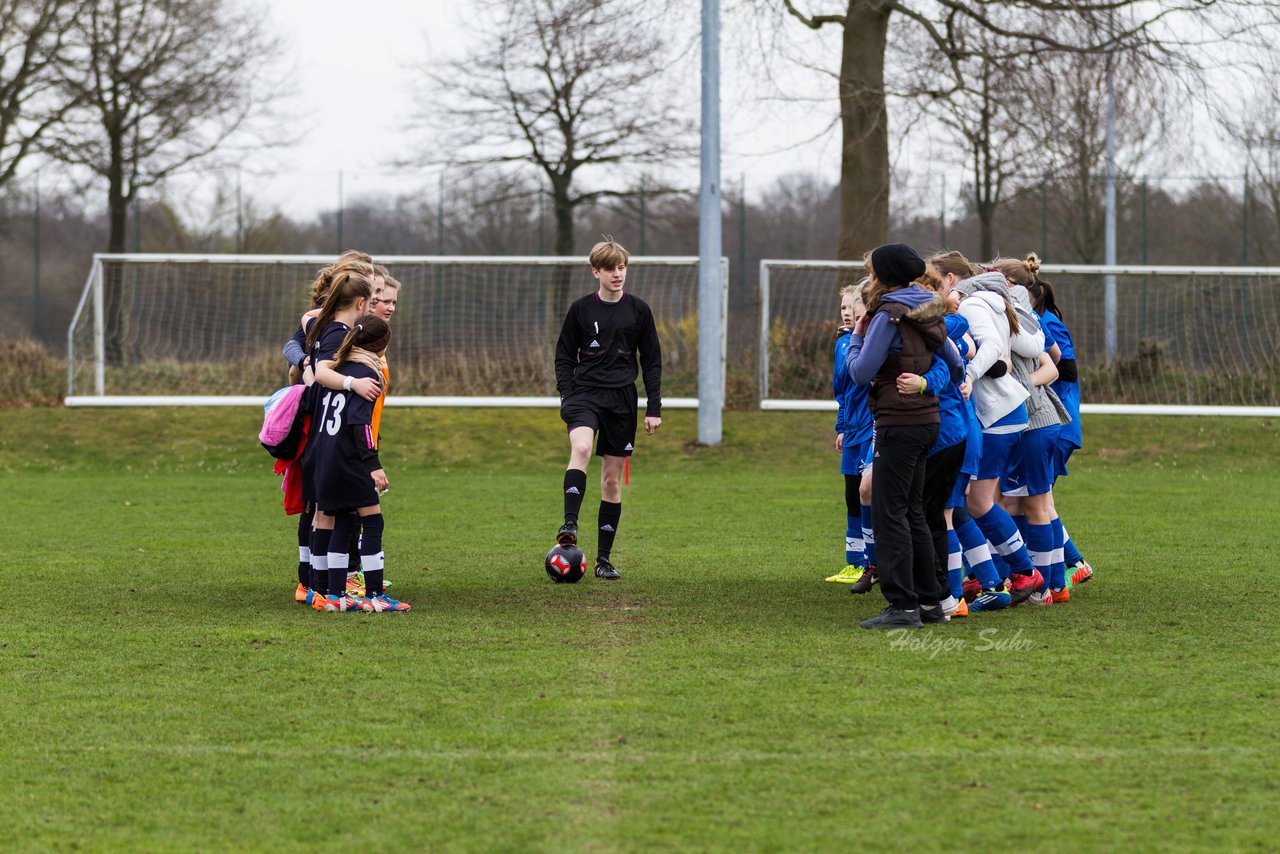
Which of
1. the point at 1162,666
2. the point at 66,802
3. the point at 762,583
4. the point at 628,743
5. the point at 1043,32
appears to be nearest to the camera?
the point at 66,802

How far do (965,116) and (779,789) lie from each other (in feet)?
58.3

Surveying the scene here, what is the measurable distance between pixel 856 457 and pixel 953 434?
A: 1.29 metres

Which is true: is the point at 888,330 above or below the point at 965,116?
below

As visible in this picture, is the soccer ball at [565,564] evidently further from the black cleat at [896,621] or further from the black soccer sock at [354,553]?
the black cleat at [896,621]

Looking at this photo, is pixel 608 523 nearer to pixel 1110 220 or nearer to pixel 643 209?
pixel 1110 220

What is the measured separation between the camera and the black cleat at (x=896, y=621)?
5.98 meters

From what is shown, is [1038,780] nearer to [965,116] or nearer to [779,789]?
[779,789]

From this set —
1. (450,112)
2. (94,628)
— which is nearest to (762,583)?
(94,628)

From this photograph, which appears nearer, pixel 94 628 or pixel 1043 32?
pixel 94 628

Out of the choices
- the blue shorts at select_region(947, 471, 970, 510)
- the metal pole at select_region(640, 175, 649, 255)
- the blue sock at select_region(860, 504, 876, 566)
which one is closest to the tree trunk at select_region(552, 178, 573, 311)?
the metal pole at select_region(640, 175, 649, 255)

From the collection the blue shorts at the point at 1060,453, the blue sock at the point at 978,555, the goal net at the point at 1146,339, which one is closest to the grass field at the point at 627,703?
the blue sock at the point at 978,555

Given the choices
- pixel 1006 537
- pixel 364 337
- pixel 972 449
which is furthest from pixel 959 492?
pixel 364 337

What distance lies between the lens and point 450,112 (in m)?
26.1

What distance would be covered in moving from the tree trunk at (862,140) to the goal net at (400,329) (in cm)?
272
